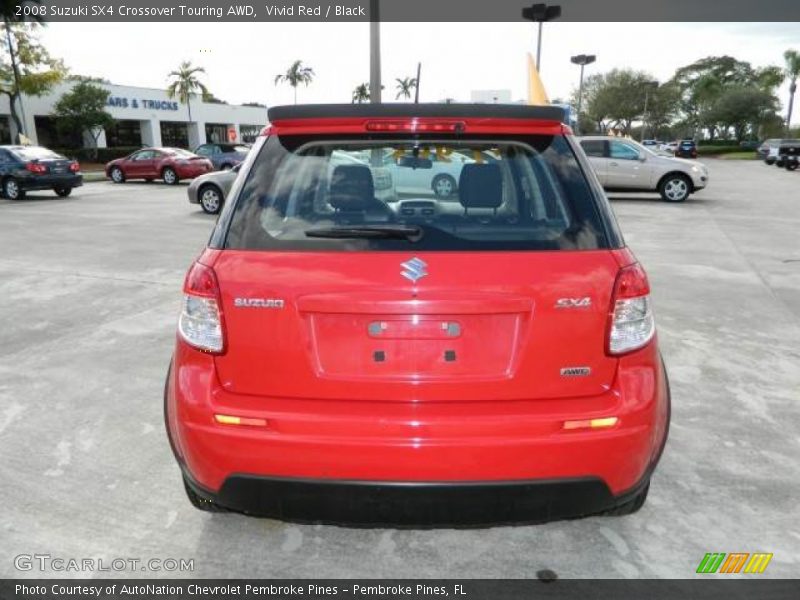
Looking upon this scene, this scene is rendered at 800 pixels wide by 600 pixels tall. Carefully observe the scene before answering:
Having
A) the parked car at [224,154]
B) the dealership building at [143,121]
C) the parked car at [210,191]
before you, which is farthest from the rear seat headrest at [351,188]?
the dealership building at [143,121]

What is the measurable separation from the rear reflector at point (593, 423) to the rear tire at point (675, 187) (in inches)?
663

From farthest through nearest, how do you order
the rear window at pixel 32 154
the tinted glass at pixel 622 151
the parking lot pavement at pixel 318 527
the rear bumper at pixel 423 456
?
the rear window at pixel 32 154
the tinted glass at pixel 622 151
the parking lot pavement at pixel 318 527
the rear bumper at pixel 423 456

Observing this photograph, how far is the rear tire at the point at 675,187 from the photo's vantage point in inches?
679

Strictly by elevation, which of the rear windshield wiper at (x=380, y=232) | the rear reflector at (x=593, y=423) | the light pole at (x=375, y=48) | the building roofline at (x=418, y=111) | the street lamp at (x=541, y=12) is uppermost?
the street lamp at (x=541, y=12)

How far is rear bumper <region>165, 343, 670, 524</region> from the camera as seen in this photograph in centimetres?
212

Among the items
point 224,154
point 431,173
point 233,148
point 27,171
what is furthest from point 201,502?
point 233,148

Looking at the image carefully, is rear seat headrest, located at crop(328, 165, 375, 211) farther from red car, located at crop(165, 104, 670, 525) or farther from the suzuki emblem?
the suzuki emblem

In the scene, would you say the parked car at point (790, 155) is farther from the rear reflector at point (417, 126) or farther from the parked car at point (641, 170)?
the rear reflector at point (417, 126)

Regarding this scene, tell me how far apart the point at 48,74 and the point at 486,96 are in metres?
30.6

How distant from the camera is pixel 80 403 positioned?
4180mm

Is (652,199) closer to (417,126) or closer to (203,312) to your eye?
(417,126)

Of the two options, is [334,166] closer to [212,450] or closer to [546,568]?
[212,450]

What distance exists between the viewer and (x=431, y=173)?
273cm

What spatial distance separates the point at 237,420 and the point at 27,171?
65.2 feet
